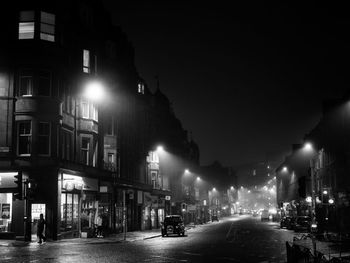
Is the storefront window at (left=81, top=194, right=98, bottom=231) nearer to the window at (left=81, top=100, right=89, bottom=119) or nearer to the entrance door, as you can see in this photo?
the entrance door

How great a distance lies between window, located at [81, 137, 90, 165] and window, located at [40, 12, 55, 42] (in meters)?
9.23

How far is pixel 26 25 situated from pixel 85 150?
11502 mm

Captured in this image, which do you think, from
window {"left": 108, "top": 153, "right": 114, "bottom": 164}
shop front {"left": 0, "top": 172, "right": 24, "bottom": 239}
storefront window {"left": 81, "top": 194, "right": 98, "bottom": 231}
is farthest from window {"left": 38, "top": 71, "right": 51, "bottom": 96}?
window {"left": 108, "top": 153, "right": 114, "bottom": 164}

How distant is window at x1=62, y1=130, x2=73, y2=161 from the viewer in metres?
42.1

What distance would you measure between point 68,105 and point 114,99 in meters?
12.3

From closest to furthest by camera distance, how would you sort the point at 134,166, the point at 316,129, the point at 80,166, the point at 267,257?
the point at 267,257 < the point at 80,166 < the point at 134,166 < the point at 316,129

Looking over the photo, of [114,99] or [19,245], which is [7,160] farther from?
[114,99]

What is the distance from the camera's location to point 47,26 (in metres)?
40.8

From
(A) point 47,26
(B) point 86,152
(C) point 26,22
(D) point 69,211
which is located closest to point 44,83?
(A) point 47,26

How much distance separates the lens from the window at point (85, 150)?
45.8 m

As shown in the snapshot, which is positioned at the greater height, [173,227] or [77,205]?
[77,205]

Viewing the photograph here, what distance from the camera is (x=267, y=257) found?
24.3m

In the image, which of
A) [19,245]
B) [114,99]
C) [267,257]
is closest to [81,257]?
[267,257]

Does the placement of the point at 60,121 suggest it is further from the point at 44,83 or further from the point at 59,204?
the point at 59,204
